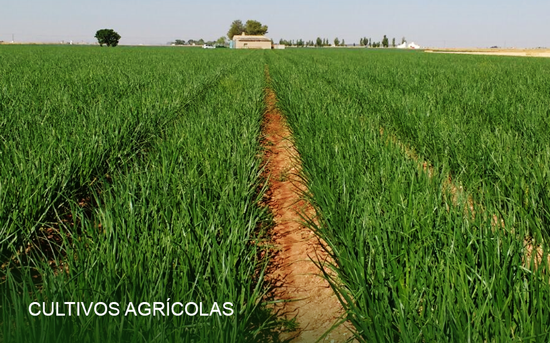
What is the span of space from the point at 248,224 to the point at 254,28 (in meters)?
124

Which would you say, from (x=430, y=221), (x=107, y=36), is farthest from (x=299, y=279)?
(x=107, y=36)

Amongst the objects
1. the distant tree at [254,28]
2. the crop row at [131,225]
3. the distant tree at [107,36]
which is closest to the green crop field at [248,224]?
the crop row at [131,225]

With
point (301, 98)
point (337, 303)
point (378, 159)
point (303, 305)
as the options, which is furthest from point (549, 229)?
point (301, 98)

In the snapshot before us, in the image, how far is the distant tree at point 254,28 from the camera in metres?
120

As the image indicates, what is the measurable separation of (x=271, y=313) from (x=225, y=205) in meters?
0.61

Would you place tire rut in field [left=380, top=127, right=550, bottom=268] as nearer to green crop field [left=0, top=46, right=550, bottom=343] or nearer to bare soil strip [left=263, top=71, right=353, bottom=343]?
green crop field [left=0, top=46, right=550, bottom=343]

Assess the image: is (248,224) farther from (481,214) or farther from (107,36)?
(107,36)

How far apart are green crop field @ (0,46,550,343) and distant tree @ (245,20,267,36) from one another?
120 meters

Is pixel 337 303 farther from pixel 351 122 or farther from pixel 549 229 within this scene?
pixel 351 122

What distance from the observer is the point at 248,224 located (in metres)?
2.21

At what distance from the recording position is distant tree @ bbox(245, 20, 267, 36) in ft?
392

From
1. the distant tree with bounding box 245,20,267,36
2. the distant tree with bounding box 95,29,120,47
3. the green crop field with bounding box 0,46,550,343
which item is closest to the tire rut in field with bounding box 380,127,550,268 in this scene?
the green crop field with bounding box 0,46,550,343

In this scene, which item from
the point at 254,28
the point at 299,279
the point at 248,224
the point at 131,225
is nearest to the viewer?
the point at 131,225

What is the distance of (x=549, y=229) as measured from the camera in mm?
2514
